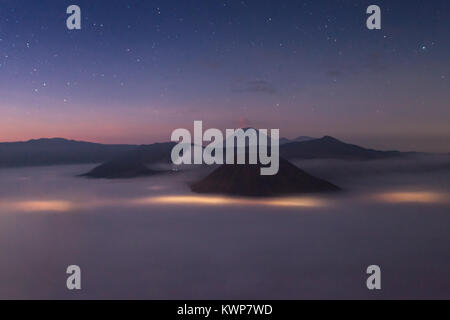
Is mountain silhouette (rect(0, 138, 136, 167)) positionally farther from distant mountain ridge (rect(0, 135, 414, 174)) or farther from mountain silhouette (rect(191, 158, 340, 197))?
mountain silhouette (rect(191, 158, 340, 197))

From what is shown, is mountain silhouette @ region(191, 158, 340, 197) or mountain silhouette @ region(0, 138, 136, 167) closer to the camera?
mountain silhouette @ region(191, 158, 340, 197)

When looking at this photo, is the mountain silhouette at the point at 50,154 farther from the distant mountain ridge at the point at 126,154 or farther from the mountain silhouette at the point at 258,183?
the mountain silhouette at the point at 258,183

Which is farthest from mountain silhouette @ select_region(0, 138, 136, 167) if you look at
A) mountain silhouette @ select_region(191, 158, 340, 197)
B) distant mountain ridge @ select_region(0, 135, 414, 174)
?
mountain silhouette @ select_region(191, 158, 340, 197)

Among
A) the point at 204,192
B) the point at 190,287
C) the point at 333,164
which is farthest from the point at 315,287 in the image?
the point at 333,164

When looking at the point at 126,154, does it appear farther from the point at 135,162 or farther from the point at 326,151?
the point at 326,151

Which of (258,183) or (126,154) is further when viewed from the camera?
(126,154)

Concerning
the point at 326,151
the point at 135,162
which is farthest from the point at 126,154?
the point at 326,151
